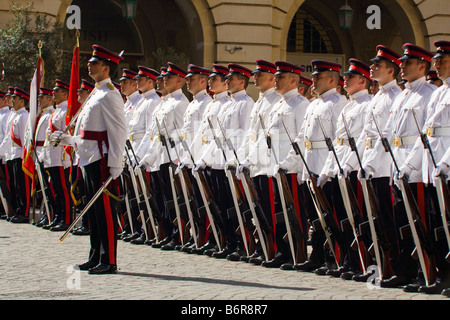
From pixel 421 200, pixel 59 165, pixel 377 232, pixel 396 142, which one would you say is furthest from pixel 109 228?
pixel 59 165

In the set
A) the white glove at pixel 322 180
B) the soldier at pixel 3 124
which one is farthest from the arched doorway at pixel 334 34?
the white glove at pixel 322 180

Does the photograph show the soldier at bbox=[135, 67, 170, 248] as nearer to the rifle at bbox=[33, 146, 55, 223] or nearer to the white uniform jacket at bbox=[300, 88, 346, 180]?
the white uniform jacket at bbox=[300, 88, 346, 180]

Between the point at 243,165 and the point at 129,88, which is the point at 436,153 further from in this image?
the point at 129,88

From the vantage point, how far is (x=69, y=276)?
8.03 metres

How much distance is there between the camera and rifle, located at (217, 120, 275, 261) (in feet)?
29.7

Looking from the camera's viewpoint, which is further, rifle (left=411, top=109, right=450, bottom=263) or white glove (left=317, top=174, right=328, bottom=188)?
white glove (left=317, top=174, right=328, bottom=188)

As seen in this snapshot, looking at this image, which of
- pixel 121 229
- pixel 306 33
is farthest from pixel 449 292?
pixel 306 33

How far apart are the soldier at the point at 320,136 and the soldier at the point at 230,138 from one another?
37.9 inches

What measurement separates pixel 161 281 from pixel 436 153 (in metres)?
2.53

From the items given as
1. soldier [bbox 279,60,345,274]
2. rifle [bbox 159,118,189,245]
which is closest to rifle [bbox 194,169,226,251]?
rifle [bbox 159,118,189,245]

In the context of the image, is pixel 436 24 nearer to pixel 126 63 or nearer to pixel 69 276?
pixel 126 63

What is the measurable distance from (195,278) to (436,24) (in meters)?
14.2

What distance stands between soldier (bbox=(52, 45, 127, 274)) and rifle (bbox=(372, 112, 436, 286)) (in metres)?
2.54

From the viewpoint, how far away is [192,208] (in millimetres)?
10055
